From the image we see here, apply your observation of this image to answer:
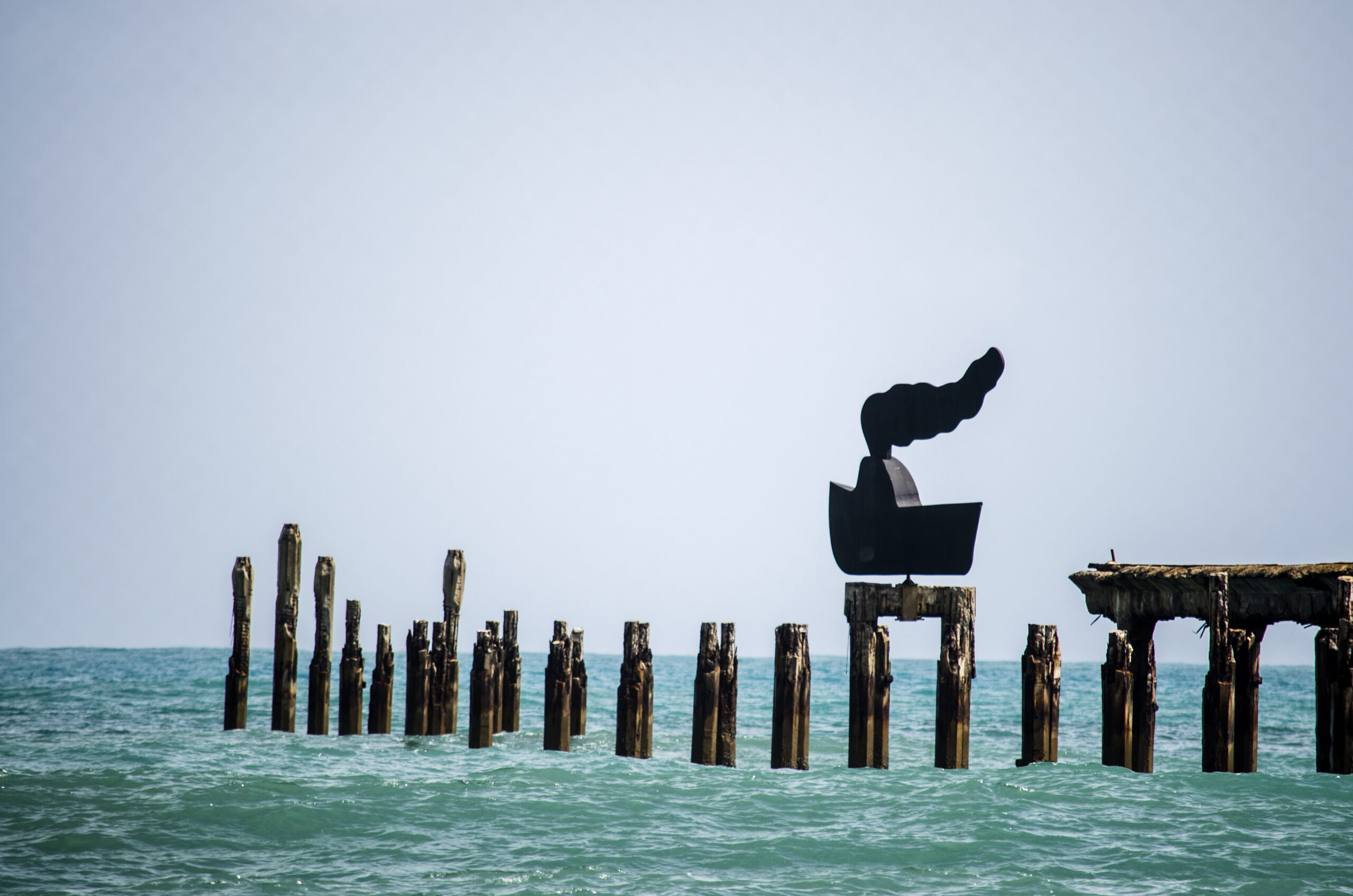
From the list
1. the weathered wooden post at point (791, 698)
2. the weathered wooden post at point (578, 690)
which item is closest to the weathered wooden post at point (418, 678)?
the weathered wooden post at point (578, 690)

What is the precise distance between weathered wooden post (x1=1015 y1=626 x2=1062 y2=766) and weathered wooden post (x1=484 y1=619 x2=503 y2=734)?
711 centimetres

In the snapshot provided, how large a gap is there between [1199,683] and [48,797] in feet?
211

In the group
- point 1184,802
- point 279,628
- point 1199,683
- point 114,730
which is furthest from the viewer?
point 1199,683

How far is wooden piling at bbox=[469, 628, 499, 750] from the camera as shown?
1500 cm

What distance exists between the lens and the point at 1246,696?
11.9 meters

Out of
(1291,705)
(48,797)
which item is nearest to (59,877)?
(48,797)

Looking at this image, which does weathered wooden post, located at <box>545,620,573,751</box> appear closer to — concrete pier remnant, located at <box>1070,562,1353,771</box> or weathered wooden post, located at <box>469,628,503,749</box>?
weathered wooden post, located at <box>469,628,503,749</box>

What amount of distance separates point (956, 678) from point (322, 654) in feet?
30.9

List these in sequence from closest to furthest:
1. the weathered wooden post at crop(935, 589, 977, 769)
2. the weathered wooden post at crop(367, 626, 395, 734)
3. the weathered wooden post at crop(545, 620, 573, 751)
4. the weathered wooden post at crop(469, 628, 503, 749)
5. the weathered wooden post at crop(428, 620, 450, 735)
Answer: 1. the weathered wooden post at crop(935, 589, 977, 769)
2. the weathered wooden post at crop(545, 620, 573, 751)
3. the weathered wooden post at crop(469, 628, 503, 749)
4. the weathered wooden post at crop(428, 620, 450, 735)
5. the weathered wooden post at crop(367, 626, 395, 734)

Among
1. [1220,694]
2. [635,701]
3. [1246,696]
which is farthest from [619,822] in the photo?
[1246,696]

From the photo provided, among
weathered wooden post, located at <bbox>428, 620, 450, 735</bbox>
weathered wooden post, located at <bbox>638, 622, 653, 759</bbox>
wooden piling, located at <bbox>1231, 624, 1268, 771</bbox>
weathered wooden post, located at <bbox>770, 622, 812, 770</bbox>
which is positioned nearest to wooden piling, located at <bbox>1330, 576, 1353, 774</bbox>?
wooden piling, located at <bbox>1231, 624, 1268, 771</bbox>

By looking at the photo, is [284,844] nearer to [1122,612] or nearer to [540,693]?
[1122,612]

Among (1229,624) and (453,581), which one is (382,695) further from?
(1229,624)

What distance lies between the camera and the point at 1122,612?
1344 centimetres
